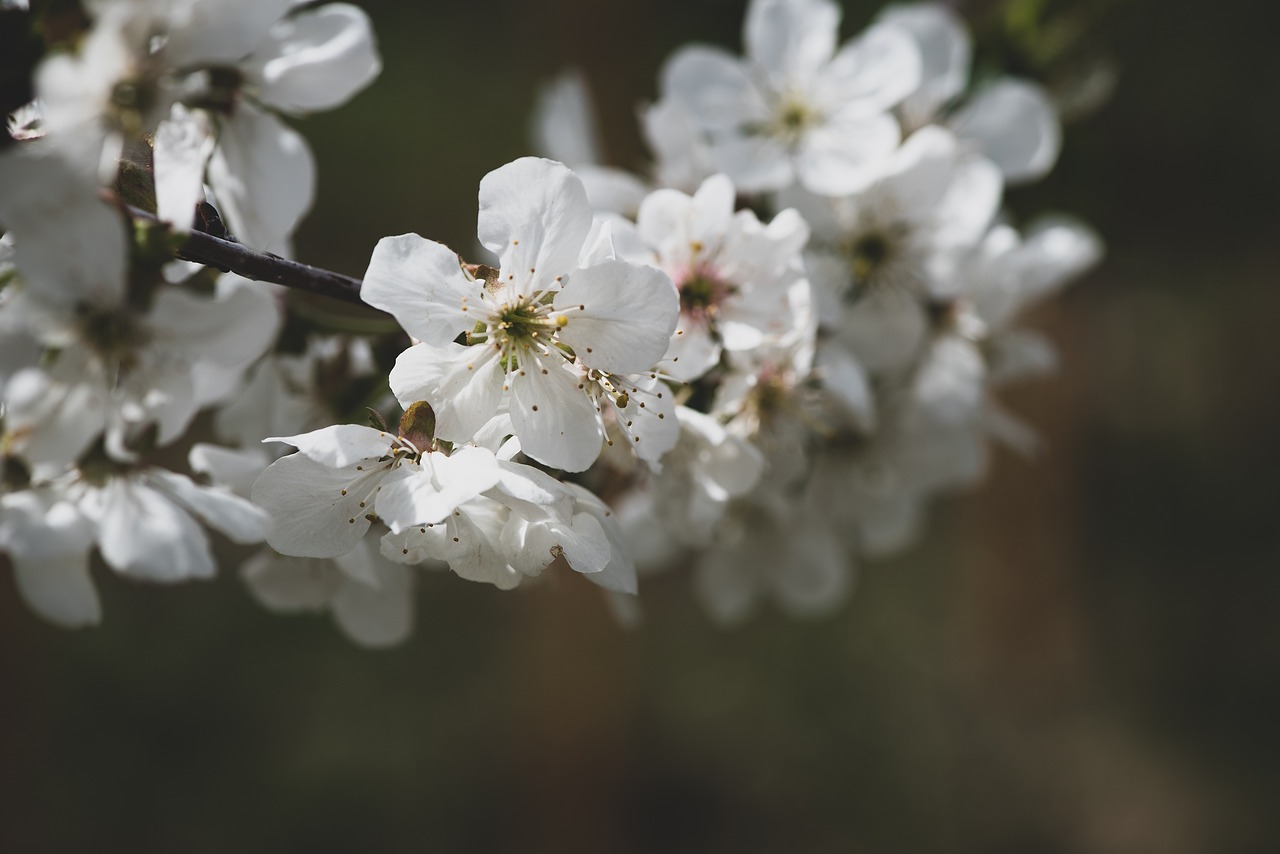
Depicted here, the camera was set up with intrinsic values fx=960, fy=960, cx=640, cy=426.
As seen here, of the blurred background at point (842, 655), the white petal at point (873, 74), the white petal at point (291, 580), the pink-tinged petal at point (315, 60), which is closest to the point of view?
the pink-tinged petal at point (315, 60)

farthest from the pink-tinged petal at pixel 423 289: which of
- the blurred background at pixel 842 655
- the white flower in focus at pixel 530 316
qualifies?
the blurred background at pixel 842 655

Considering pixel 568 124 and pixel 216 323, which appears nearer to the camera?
pixel 216 323

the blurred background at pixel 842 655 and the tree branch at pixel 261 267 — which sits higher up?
the tree branch at pixel 261 267

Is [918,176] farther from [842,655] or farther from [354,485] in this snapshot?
[842,655]

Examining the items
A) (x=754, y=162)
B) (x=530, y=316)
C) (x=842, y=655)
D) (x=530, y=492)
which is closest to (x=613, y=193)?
(x=754, y=162)

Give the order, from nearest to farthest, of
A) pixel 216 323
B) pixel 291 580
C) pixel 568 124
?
pixel 216 323 → pixel 291 580 → pixel 568 124

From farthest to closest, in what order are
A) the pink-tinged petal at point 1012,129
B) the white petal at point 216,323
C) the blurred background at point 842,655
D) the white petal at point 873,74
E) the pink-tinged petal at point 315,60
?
1. the blurred background at point 842,655
2. the pink-tinged petal at point 1012,129
3. the white petal at point 873,74
4. the pink-tinged petal at point 315,60
5. the white petal at point 216,323

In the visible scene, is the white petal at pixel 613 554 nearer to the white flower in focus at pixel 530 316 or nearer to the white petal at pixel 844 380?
the white flower in focus at pixel 530 316
